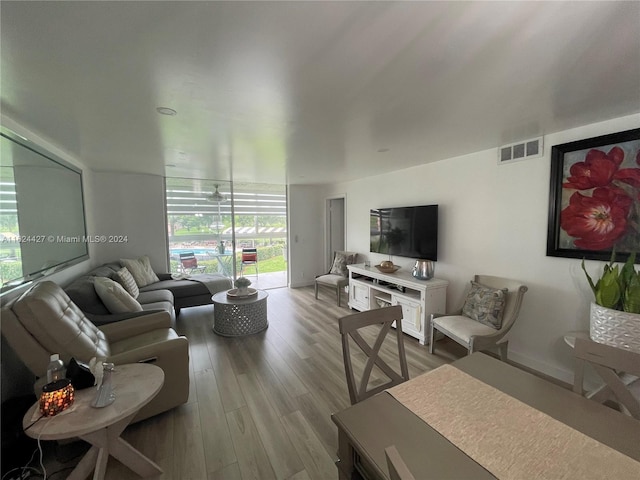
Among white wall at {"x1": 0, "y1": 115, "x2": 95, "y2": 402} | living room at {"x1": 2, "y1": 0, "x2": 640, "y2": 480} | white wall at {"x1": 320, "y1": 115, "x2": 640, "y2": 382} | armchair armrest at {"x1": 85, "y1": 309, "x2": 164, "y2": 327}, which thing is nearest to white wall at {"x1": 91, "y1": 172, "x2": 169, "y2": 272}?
living room at {"x1": 2, "y1": 0, "x2": 640, "y2": 480}

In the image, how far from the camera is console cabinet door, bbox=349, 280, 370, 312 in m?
A: 4.00

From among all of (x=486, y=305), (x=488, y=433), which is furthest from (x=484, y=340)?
(x=488, y=433)

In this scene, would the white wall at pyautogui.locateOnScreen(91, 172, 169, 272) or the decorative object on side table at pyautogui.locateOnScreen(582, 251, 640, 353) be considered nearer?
the decorative object on side table at pyautogui.locateOnScreen(582, 251, 640, 353)

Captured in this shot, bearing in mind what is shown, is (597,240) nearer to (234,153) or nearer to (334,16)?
(334,16)

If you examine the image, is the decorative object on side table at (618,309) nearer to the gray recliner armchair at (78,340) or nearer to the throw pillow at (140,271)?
the gray recliner armchair at (78,340)

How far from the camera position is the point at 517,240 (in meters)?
2.68

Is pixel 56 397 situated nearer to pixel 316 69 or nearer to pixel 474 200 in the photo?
pixel 316 69

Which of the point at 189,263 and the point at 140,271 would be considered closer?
the point at 140,271

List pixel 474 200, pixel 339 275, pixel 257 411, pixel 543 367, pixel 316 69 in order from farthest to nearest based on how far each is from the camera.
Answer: pixel 339 275, pixel 474 200, pixel 543 367, pixel 257 411, pixel 316 69

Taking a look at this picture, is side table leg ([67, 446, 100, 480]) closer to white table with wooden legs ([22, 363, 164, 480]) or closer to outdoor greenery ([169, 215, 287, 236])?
white table with wooden legs ([22, 363, 164, 480])

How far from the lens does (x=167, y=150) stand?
3008 mm

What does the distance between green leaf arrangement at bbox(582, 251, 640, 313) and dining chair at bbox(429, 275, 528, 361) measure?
0.59m

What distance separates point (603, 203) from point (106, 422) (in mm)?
3633

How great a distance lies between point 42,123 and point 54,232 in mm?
1000
